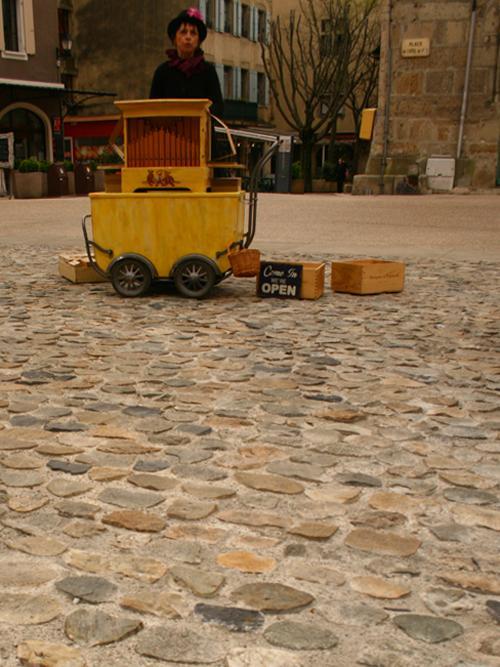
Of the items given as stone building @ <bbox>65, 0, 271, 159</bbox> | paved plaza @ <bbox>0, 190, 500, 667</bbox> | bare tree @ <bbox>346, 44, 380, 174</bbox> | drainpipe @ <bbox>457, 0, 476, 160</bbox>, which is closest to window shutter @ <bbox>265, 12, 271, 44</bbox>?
stone building @ <bbox>65, 0, 271, 159</bbox>

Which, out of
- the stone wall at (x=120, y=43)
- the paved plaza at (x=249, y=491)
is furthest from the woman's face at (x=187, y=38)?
the stone wall at (x=120, y=43)

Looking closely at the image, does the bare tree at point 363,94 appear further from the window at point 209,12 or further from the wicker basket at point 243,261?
the wicker basket at point 243,261

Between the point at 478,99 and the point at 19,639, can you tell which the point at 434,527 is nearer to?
the point at 19,639

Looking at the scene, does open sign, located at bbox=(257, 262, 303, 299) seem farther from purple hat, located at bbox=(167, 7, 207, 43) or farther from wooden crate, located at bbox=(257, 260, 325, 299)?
purple hat, located at bbox=(167, 7, 207, 43)

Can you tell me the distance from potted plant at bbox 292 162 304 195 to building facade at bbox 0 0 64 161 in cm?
956

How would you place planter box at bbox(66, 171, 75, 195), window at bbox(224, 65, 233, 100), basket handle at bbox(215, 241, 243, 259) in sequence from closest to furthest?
basket handle at bbox(215, 241, 243, 259)
planter box at bbox(66, 171, 75, 195)
window at bbox(224, 65, 233, 100)

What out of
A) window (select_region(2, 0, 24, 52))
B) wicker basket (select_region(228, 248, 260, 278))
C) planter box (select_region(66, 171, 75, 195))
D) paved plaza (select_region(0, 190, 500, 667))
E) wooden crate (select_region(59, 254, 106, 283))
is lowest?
planter box (select_region(66, 171, 75, 195))

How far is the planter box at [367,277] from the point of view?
6859 mm

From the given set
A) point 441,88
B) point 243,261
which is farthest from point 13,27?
point 243,261

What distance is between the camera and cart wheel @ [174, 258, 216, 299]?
6.39 m

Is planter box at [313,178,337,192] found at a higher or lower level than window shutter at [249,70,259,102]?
lower

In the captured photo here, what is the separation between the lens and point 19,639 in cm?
175

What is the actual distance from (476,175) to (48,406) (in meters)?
19.9

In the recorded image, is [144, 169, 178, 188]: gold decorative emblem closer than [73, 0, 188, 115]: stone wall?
Yes
